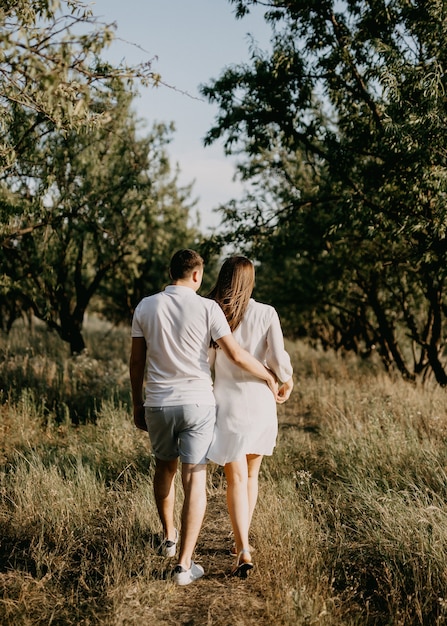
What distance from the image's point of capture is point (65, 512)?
4.84 meters

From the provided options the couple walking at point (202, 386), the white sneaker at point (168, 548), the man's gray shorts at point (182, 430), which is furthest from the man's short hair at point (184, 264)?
the white sneaker at point (168, 548)

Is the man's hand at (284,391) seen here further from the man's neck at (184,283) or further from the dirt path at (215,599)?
the dirt path at (215,599)

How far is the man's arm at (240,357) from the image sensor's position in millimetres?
3818

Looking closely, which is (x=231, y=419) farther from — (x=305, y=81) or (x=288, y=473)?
(x=305, y=81)

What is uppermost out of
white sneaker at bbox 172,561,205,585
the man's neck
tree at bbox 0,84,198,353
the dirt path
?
tree at bbox 0,84,198,353

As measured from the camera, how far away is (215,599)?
362 cm

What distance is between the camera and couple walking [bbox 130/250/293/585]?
3.82 metres

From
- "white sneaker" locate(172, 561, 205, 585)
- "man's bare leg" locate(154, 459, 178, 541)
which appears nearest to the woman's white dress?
"man's bare leg" locate(154, 459, 178, 541)

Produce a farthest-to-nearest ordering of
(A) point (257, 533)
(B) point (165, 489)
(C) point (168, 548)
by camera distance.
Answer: (A) point (257, 533), (C) point (168, 548), (B) point (165, 489)

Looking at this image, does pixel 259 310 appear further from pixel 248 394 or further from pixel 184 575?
pixel 184 575

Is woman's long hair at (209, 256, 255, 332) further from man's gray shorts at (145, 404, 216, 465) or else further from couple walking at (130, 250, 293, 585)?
man's gray shorts at (145, 404, 216, 465)

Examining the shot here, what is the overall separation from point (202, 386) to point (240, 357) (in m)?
0.34

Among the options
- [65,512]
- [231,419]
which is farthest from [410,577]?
[65,512]

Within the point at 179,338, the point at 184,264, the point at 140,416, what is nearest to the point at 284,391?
the point at 179,338
